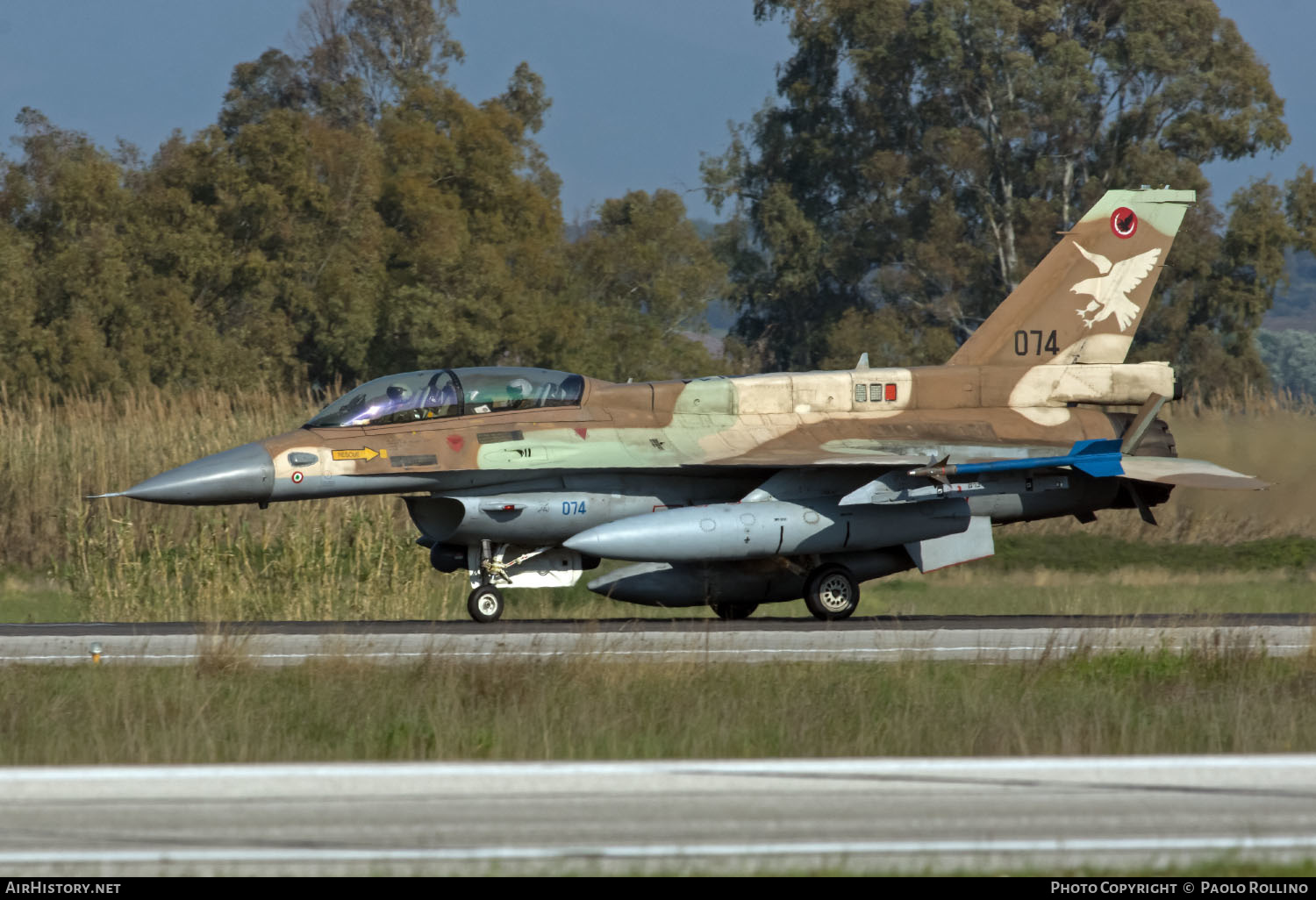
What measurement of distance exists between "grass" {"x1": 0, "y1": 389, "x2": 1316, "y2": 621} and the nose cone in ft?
7.42

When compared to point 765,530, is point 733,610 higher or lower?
lower

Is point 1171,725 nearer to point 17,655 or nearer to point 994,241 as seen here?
point 17,655

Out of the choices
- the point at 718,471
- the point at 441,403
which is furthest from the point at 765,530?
the point at 441,403

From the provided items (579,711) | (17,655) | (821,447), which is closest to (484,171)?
(821,447)

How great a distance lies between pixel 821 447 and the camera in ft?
47.8

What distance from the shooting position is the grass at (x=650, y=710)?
776 centimetres

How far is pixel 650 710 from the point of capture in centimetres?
866

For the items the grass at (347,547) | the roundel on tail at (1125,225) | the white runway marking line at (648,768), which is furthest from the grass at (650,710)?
the roundel on tail at (1125,225)

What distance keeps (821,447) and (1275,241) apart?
1448 inches

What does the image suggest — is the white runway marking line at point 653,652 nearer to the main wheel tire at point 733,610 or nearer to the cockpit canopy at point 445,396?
the cockpit canopy at point 445,396

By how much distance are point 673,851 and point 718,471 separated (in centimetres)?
965

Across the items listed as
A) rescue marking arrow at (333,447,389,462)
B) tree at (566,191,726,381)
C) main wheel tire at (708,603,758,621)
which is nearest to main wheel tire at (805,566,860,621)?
main wheel tire at (708,603,758,621)

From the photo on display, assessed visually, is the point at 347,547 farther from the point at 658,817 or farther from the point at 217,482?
the point at 658,817

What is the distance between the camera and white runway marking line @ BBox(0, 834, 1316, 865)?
4871mm
